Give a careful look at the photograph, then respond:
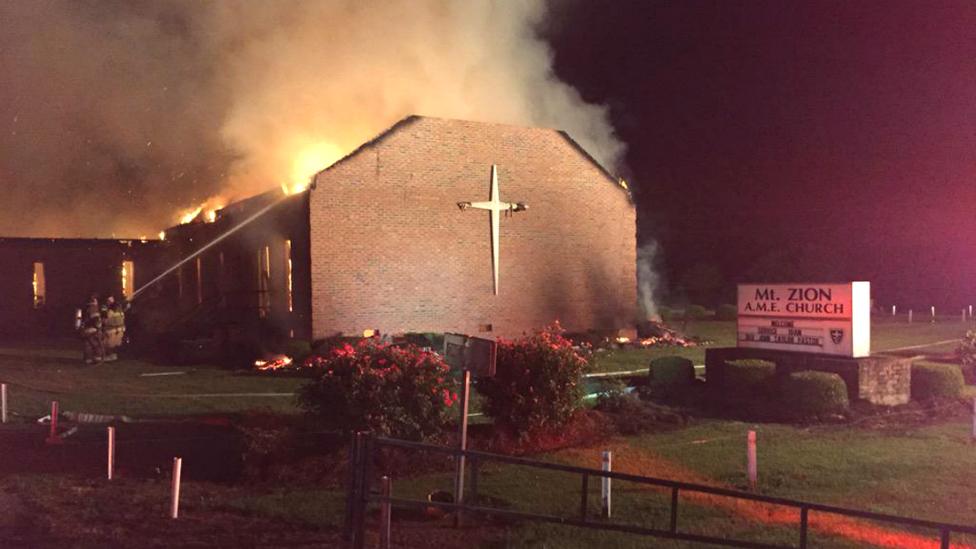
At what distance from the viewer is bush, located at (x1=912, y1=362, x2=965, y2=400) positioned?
1436 centimetres

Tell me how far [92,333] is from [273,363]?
16.8 ft

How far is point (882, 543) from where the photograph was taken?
6922 mm

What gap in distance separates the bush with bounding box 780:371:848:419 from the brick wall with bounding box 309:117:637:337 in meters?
11.9

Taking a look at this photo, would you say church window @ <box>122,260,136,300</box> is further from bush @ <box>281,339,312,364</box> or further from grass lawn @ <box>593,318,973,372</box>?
grass lawn @ <box>593,318,973,372</box>

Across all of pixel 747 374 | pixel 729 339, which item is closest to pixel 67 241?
pixel 729 339

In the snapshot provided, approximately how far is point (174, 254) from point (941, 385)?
2867cm

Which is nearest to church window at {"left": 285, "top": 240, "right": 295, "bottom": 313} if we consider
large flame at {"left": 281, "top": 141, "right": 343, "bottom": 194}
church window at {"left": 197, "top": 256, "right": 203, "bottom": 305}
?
large flame at {"left": 281, "top": 141, "right": 343, "bottom": 194}

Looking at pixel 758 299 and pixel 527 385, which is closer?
pixel 527 385

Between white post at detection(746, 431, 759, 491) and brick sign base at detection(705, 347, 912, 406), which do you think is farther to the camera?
brick sign base at detection(705, 347, 912, 406)

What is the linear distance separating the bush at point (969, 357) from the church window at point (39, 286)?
3223 centimetres

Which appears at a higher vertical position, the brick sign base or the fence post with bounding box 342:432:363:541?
the fence post with bounding box 342:432:363:541

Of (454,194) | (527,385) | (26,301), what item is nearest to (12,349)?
(26,301)

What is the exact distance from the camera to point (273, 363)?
20641 mm

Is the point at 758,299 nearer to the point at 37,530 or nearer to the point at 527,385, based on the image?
the point at 527,385
